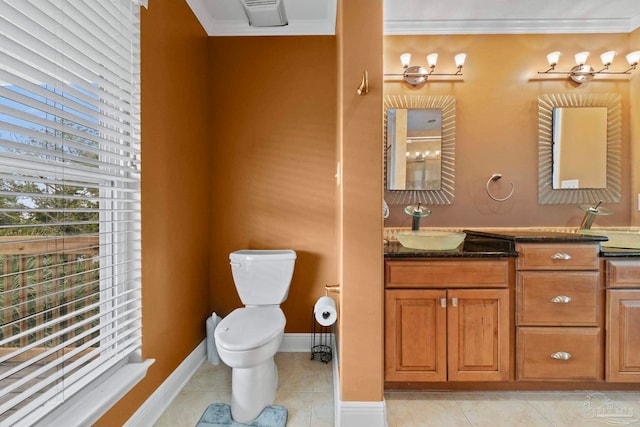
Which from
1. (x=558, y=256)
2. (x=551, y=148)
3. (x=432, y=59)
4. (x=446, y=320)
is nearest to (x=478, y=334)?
(x=446, y=320)

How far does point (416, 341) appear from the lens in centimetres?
168

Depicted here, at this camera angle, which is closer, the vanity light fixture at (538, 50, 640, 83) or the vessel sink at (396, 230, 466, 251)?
the vessel sink at (396, 230, 466, 251)

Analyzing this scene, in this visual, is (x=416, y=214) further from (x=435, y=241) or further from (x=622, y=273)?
(x=622, y=273)

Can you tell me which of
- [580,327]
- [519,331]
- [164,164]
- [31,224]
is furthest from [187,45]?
[580,327]

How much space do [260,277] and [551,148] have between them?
2.37 metres

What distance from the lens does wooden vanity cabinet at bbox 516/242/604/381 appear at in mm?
1689

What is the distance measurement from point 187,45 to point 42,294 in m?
1.63

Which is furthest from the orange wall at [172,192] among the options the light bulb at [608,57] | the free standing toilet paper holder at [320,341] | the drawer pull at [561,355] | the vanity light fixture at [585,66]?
the light bulb at [608,57]

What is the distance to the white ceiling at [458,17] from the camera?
2088 millimetres

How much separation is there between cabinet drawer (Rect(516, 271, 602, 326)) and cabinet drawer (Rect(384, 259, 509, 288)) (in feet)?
0.54

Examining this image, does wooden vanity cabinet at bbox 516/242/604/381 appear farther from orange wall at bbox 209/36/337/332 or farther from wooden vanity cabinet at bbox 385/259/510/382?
orange wall at bbox 209/36/337/332

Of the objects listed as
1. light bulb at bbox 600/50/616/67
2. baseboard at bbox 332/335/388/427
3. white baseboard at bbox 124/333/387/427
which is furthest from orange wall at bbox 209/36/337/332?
light bulb at bbox 600/50/616/67

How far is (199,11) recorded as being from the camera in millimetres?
2070

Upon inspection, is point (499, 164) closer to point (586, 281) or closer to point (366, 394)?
point (586, 281)
